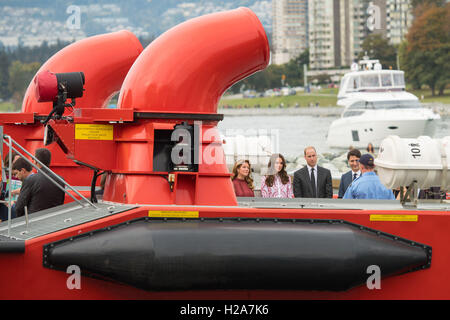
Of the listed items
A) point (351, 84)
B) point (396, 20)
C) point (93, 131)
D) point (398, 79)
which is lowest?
point (93, 131)

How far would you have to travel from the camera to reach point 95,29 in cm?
11094

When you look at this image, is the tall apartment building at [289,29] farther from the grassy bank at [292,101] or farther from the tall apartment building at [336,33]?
the grassy bank at [292,101]

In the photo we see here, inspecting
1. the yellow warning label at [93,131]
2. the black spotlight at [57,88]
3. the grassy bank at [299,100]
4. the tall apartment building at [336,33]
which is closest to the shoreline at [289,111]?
the grassy bank at [299,100]

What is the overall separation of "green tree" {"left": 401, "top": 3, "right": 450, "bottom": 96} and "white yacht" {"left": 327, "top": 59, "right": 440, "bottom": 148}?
20.6ft

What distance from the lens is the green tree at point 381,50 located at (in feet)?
188

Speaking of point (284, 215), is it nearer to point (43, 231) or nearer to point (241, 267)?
point (241, 267)

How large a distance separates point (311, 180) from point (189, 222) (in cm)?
308

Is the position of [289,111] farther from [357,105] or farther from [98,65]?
[98,65]

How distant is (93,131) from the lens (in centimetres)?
626

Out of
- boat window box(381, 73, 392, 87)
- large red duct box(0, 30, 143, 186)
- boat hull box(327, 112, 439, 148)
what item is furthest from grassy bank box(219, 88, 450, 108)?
large red duct box(0, 30, 143, 186)

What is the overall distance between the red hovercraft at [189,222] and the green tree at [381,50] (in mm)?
51322

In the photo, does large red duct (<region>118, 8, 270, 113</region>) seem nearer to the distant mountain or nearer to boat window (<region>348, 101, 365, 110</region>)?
boat window (<region>348, 101, 365, 110</region>)

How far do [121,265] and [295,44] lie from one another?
9889 centimetres

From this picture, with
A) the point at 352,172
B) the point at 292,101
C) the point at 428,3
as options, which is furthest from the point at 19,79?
the point at 352,172
